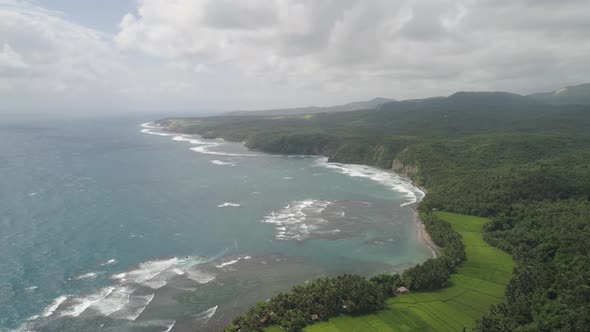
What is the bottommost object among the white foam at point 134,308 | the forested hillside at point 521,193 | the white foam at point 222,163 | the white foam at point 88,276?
the white foam at point 134,308

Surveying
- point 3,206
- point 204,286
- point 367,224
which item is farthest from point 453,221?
point 3,206

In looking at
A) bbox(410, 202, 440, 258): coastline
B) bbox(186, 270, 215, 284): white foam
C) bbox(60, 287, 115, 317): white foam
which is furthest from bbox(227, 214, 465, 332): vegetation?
bbox(60, 287, 115, 317): white foam

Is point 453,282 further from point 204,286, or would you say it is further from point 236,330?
point 204,286

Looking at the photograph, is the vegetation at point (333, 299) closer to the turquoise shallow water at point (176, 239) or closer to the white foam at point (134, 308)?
the turquoise shallow water at point (176, 239)

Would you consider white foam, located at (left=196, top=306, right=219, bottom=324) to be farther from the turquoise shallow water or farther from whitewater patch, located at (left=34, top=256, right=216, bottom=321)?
whitewater patch, located at (left=34, top=256, right=216, bottom=321)

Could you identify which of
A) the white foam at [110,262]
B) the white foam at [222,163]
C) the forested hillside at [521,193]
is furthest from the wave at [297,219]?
the white foam at [222,163]
